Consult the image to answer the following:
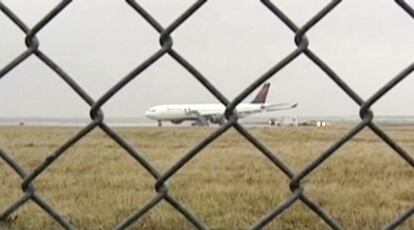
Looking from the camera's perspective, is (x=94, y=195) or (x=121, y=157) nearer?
(x=94, y=195)

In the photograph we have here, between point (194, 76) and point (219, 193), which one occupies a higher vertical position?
point (219, 193)

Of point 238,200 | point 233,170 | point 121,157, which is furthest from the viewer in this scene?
point 121,157

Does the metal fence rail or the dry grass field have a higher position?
the dry grass field

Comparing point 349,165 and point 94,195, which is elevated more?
point 349,165

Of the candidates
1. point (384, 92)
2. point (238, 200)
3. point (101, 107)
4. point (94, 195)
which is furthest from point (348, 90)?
point (94, 195)

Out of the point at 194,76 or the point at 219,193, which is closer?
the point at 194,76

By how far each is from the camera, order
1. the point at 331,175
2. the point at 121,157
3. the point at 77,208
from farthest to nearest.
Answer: the point at 121,157 < the point at 331,175 < the point at 77,208

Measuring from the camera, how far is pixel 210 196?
255 inches

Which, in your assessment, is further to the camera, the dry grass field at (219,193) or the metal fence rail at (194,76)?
the dry grass field at (219,193)

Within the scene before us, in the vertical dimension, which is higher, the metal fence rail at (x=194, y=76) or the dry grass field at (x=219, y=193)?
the dry grass field at (x=219, y=193)

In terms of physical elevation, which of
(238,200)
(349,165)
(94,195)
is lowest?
(238,200)

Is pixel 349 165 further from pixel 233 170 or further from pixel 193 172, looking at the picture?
pixel 193 172

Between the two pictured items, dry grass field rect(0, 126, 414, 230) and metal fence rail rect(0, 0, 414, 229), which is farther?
dry grass field rect(0, 126, 414, 230)

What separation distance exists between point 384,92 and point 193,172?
7.86 meters
